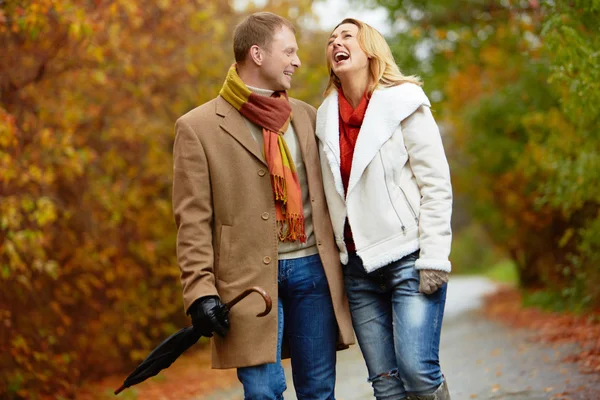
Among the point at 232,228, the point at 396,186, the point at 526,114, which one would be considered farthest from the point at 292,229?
the point at 526,114

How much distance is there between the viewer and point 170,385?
959 centimetres

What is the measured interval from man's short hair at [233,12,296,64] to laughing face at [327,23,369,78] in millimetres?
250

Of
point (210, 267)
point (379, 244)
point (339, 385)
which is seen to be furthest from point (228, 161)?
point (339, 385)

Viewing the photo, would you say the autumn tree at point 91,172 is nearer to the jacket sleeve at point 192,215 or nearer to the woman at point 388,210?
the jacket sleeve at point 192,215

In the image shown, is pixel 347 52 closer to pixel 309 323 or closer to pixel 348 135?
pixel 348 135

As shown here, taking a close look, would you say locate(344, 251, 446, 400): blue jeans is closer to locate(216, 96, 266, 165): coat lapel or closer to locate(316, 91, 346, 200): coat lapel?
locate(316, 91, 346, 200): coat lapel

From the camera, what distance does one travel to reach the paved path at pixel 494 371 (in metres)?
5.97

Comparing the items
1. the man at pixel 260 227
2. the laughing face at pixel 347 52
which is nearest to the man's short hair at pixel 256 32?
the man at pixel 260 227

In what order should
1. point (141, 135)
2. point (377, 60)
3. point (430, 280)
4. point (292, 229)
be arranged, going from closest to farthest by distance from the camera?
point (430, 280)
point (292, 229)
point (377, 60)
point (141, 135)

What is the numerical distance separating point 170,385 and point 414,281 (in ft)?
22.0

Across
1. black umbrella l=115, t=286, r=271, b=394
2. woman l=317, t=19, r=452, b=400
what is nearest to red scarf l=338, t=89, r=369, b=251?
woman l=317, t=19, r=452, b=400

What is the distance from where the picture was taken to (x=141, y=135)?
945 cm

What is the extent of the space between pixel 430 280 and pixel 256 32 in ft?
4.65

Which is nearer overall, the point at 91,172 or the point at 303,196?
the point at 303,196
